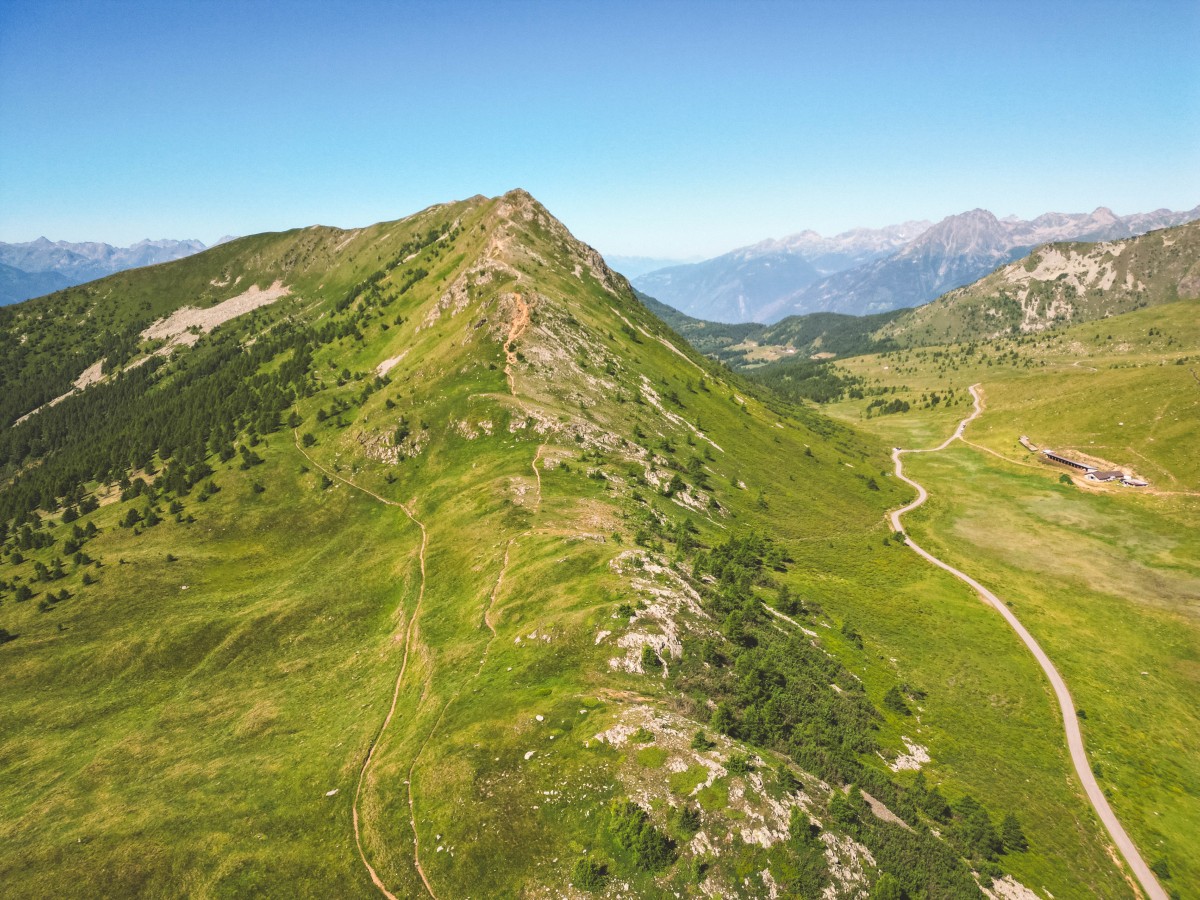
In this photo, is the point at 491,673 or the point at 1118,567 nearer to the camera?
the point at 491,673

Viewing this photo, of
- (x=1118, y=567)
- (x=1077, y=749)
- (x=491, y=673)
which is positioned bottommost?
(x=1118, y=567)

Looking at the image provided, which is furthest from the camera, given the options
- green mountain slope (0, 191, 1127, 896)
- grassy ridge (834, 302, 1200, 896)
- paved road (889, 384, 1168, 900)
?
grassy ridge (834, 302, 1200, 896)

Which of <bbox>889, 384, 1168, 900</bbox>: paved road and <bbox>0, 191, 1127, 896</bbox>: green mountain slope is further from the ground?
<bbox>0, 191, 1127, 896</bbox>: green mountain slope

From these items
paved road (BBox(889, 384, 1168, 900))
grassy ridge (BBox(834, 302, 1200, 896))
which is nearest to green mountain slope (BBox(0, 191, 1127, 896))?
paved road (BBox(889, 384, 1168, 900))

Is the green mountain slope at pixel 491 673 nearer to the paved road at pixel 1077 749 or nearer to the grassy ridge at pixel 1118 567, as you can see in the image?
the paved road at pixel 1077 749

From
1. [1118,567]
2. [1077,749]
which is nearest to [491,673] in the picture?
[1077,749]

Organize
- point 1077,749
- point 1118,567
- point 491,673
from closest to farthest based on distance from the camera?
1. point 491,673
2. point 1077,749
3. point 1118,567

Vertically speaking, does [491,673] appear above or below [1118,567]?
above

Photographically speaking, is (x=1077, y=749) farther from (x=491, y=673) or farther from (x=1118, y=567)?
(x=491, y=673)

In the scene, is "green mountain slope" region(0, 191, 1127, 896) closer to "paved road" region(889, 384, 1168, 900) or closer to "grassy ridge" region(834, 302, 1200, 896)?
"paved road" region(889, 384, 1168, 900)
